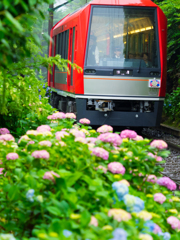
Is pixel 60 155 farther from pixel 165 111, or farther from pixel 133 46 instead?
pixel 165 111

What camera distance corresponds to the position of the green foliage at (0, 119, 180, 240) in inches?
68.9

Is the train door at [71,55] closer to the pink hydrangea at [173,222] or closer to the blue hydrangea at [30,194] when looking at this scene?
the pink hydrangea at [173,222]

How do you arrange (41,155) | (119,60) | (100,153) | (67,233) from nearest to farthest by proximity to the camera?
1. (67,233)
2. (41,155)
3. (100,153)
4. (119,60)

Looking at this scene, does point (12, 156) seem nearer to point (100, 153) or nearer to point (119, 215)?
point (100, 153)

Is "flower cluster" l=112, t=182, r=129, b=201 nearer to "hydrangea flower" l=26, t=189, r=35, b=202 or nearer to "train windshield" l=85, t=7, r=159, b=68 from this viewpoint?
"hydrangea flower" l=26, t=189, r=35, b=202

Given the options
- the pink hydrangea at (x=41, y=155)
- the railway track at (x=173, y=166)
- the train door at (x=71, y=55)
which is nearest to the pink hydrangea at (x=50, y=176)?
the pink hydrangea at (x=41, y=155)

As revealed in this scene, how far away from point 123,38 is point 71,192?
7301 mm

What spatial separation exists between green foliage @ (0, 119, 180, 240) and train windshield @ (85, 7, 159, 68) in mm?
6027

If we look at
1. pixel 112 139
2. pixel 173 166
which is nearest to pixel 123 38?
pixel 173 166

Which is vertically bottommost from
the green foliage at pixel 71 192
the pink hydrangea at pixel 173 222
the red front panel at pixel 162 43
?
the pink hydrangea at pixel 173 222

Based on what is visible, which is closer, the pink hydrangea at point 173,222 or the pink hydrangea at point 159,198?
the pink hydrangea at point 173,222

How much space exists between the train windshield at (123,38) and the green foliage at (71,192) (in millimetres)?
6027

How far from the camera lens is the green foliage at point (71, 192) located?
1.75 m

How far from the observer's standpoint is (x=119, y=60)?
29.2ft
